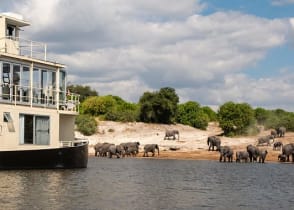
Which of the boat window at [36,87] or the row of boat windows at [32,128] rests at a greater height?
the boat window at [36,87]

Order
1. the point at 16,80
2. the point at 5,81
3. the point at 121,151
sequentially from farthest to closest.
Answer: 1. the point at 121,151
2. the point at 16,80
3. the point at 5,81

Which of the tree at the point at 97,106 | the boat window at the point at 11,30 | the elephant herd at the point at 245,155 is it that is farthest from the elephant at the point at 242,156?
the tree at the point at 97,106

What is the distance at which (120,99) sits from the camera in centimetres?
10694

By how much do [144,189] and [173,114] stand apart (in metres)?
51.5

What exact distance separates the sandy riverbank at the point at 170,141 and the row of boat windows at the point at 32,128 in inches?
855

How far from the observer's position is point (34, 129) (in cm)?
3688

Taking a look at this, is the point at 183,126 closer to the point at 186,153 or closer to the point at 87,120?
the point at 87,120

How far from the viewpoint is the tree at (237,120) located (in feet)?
222

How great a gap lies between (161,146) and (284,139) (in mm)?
11972

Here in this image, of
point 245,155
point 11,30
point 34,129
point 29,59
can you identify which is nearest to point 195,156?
point 245,155

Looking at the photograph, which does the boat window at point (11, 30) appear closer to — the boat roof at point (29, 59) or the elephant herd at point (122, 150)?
the boat roof at point (29, 59)

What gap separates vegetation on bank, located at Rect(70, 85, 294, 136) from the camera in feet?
224

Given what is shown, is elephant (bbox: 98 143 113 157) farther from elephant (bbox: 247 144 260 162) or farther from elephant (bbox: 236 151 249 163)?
elephant (bbox: 247 144 260 162)

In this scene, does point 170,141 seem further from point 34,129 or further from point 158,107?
point 34,129
